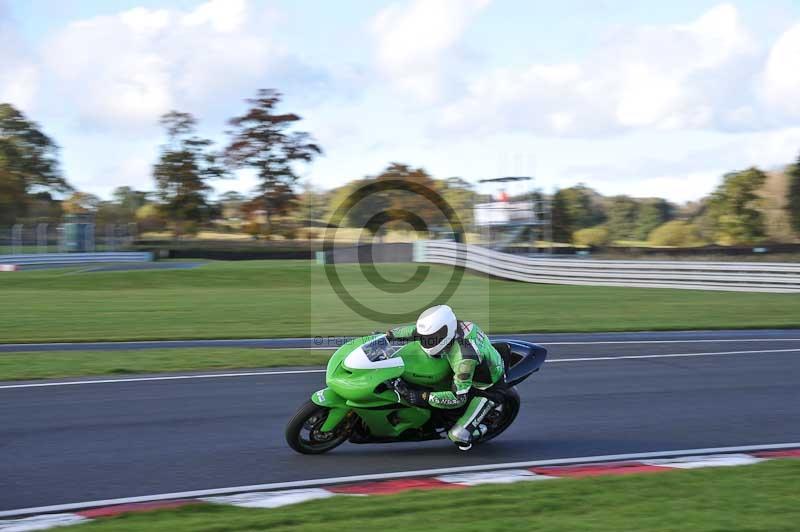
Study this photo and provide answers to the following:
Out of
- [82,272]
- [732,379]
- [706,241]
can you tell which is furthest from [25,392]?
[706,241]

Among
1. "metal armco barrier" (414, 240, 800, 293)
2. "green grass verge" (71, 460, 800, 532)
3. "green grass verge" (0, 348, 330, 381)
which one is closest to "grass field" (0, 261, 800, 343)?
"metal armco barrier" (414, 240, 800, 293)

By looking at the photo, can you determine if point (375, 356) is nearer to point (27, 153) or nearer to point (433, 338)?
point (433, 338)

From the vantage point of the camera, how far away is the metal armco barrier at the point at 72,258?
44.4m

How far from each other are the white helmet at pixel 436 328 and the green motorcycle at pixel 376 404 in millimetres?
151

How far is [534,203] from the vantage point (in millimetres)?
46375

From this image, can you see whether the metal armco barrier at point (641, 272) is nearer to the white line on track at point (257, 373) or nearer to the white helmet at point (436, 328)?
the white line on track at point (257, 373)

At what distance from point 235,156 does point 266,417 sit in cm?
5390

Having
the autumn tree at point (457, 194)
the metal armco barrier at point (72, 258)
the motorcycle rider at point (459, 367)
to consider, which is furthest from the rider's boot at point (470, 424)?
the autumn tree at point (457, 194)

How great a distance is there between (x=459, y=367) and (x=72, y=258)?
144 feet

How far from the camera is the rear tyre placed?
26.7 ft

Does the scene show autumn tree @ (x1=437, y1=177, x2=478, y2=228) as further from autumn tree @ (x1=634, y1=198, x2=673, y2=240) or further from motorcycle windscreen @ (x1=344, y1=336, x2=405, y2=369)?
motorcycle windscreen @ (x1=344, y1=336, x2=405, y2=369)

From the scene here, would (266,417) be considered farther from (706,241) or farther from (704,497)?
(706,241)

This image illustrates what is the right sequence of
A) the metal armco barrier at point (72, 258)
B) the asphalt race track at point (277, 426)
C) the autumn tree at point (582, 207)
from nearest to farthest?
the asphalt race track at point (277, 426) < the metal armco barrier at point (72, 258) < the autumn tree at point (582, 207)

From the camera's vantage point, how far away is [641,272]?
3106 centimetres
